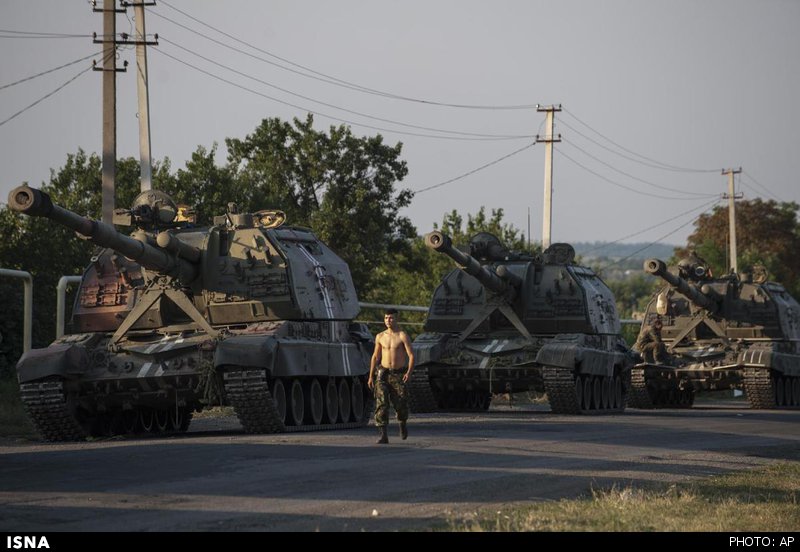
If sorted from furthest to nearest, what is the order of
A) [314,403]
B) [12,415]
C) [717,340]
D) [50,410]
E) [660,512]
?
[717,340] < [12,415] < [314,403] < [50,410] < [660,512]

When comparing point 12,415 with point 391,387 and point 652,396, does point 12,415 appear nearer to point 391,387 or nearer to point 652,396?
point 391,387

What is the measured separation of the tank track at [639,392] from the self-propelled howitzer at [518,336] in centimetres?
239

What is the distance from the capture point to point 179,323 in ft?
77.3

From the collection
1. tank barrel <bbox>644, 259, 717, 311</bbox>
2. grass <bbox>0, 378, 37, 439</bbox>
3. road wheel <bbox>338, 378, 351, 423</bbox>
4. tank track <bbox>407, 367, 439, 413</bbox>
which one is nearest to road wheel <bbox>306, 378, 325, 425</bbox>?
road wheel <bbox>338, 378, 351, 423</bbox>

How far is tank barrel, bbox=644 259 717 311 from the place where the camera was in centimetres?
3422

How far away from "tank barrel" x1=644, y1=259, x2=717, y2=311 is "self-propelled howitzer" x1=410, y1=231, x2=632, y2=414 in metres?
1.32

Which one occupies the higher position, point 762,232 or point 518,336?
point 762,232

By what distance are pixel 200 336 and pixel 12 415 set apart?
531 cm

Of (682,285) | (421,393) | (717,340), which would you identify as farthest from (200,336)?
(717,340)

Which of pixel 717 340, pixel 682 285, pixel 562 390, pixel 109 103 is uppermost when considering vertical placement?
pixel 109 103

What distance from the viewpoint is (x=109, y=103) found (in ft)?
105

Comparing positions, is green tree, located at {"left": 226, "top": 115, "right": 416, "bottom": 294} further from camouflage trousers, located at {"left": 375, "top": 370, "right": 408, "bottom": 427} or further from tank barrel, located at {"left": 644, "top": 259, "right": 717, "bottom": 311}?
camouflage trousers, located at {"left": 375, "top": 370, "right": 408, "bottom": 427}
